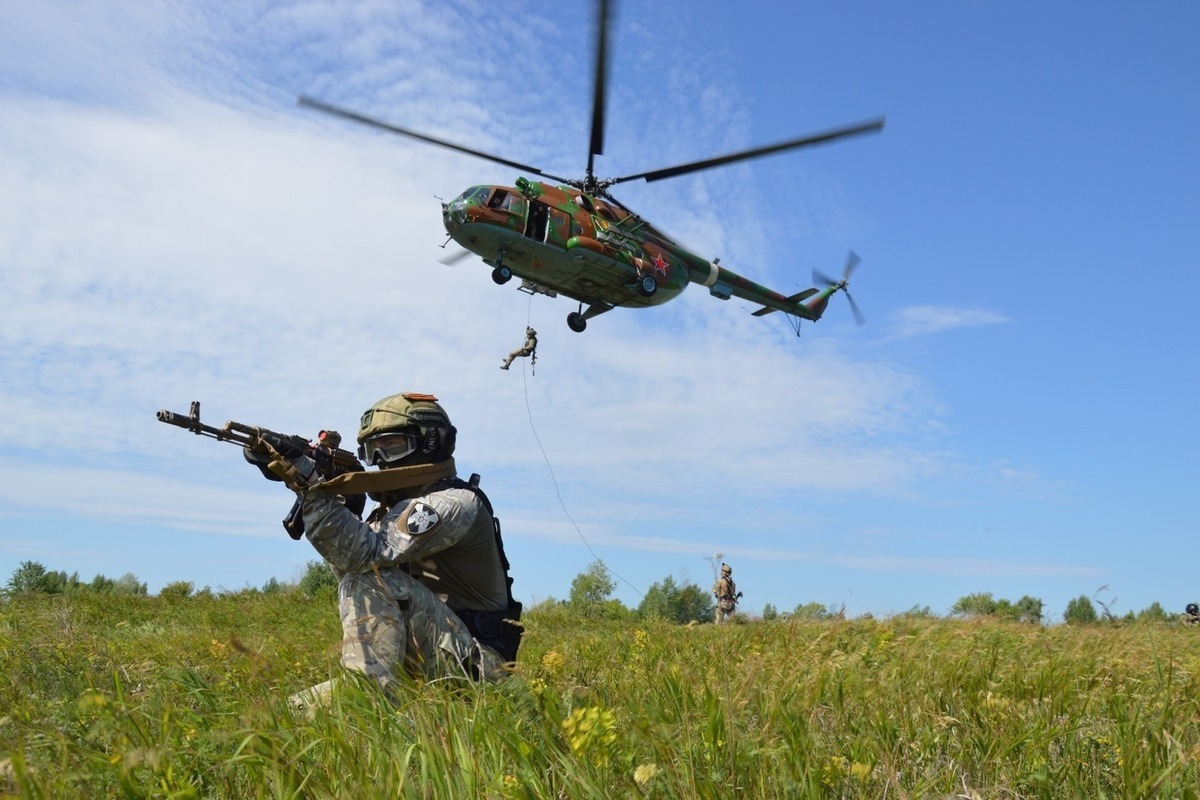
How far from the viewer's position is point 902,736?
3.05 m

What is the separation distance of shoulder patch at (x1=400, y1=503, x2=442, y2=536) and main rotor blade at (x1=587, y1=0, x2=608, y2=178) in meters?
9.66

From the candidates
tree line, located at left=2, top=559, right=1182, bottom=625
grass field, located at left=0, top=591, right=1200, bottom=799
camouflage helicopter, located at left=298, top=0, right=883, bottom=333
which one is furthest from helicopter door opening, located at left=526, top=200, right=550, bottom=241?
grass field, located at left=0, top=591, right=1200, bottom=799

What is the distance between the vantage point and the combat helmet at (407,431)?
16.1ft

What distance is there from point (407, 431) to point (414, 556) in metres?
0.75

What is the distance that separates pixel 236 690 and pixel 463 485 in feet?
4.75

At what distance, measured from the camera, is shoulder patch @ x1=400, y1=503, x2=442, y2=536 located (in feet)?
14.5

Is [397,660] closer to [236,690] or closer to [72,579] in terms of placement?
[236,690]

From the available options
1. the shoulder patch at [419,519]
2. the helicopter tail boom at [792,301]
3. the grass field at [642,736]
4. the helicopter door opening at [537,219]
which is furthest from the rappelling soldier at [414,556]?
the helicopter tail boom at [792,301]

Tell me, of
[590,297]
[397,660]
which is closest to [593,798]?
[397,660]

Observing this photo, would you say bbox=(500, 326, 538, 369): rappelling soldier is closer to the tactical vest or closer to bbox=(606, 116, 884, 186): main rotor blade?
bbox=(606, 116, 884, 186): main rotor blade

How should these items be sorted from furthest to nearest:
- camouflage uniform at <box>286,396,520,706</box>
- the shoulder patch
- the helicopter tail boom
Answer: the helicopter tail boom < the shoulder patch < camouflage uniform at <box>286,396,520,706</box>

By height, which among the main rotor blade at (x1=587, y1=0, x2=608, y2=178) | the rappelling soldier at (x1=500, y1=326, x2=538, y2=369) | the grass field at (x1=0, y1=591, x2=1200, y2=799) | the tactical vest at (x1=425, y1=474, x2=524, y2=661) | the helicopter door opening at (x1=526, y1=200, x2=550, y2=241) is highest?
the main rotor blade at (x1=587, y1=0, x2=608, y2=178)

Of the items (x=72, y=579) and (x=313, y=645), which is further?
(x=72, y=579)

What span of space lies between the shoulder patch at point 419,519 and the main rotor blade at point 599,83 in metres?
9.66
